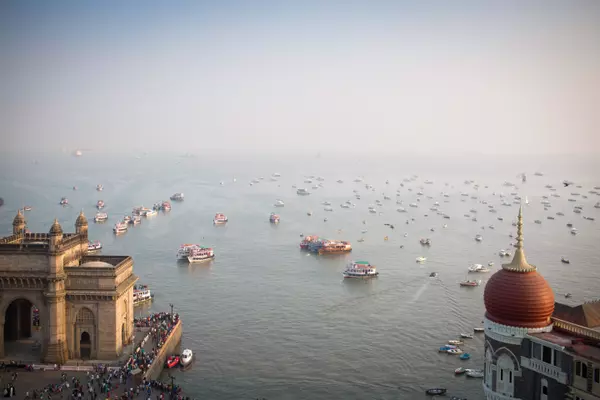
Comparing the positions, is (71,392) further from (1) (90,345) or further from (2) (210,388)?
(2) (210,388)

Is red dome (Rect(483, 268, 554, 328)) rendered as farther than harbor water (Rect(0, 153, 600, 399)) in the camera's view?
No

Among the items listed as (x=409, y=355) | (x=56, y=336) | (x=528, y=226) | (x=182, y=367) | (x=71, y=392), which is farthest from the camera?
(x=528, y=226)

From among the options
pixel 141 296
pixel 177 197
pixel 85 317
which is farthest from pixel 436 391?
pixel 177 197

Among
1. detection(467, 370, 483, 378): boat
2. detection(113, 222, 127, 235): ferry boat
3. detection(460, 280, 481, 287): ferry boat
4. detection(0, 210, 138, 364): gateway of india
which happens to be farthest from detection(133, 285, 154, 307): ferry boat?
detection(113, 222, 127, 235): ferry boat

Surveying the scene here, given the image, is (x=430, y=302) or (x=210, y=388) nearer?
(x=210, y=388)

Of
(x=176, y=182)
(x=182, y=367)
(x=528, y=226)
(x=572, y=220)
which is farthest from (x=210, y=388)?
(x=176, y=182)

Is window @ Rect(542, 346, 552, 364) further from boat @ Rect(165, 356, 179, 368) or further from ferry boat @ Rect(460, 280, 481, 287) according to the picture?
ferry boat @ Rect(460, 280, 481, 287)
